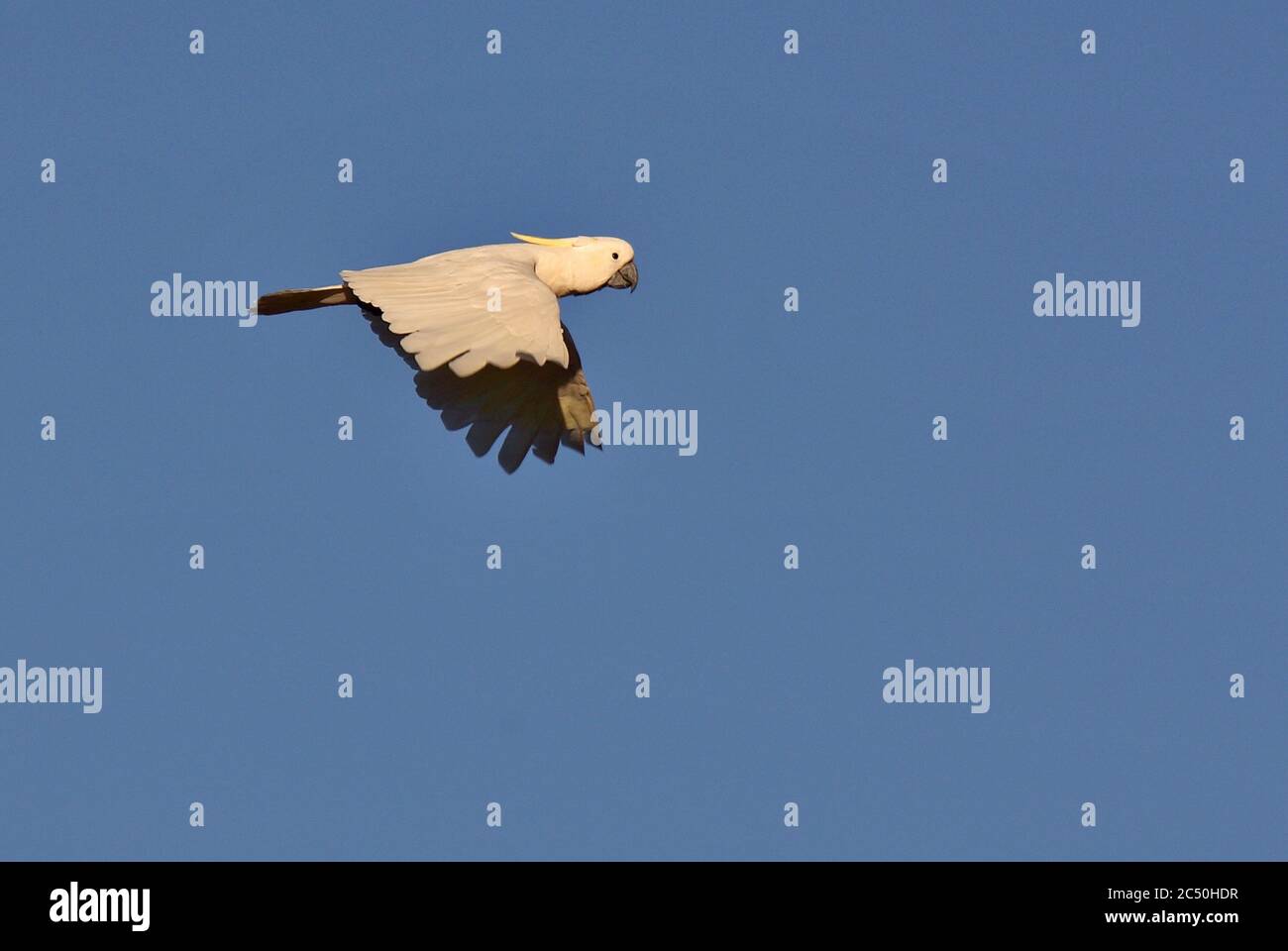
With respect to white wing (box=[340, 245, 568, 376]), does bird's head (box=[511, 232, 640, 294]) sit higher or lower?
higher

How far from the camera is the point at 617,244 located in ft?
39.6

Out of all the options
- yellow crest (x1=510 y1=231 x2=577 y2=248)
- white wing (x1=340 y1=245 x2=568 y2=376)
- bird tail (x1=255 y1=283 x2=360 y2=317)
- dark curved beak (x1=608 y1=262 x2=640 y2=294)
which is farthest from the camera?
dark curved beak (x1=608 y1=262 x2=640 y2=294)

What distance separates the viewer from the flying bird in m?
9.92

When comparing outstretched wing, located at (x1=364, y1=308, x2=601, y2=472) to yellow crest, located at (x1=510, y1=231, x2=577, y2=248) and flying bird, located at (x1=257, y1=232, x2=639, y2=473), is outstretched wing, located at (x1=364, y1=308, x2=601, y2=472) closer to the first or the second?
flying bird, located at (x1=257, y1=232, x2=639, y2=473)

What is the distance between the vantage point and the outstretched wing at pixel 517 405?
11.8m

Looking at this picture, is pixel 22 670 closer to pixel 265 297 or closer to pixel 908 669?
pixel 265 297

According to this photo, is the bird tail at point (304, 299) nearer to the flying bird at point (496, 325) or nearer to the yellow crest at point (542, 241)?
the flying bird at point (496, 325)

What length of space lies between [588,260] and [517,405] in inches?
37.6

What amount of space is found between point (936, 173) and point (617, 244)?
143 inches

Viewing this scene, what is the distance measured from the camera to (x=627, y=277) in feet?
40.5

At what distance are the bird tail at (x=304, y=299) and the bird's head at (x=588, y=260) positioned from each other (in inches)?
46.4

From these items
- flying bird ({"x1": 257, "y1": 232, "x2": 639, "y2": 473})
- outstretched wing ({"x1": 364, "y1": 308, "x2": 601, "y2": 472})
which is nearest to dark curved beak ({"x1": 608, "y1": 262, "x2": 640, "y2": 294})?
flying bird ({"x1": 257, "y1": 232, "x2": 639, "y2": 473})

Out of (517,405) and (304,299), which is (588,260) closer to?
(517,405)

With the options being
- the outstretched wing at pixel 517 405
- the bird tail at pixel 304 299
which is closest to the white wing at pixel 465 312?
the bird tail at pixel 304 299
